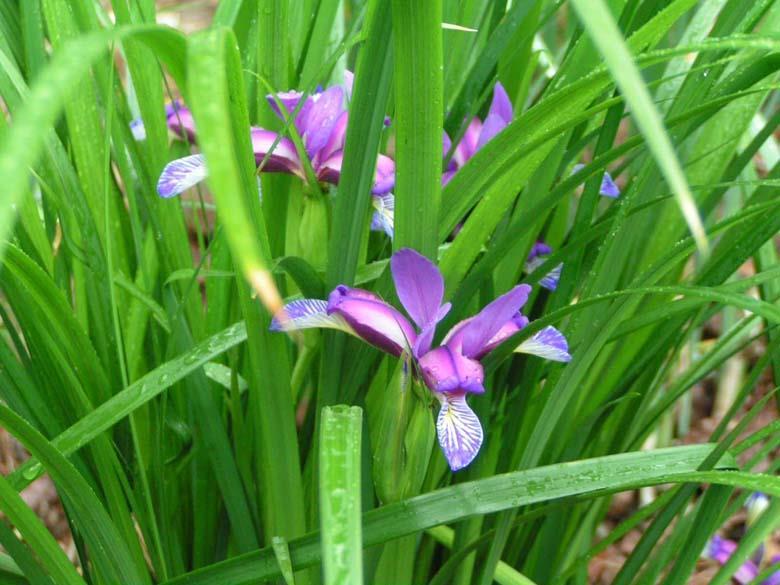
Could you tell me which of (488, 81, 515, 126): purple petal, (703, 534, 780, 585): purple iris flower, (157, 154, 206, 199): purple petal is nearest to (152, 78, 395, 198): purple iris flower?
(157, 154, 206, 199): purple petal

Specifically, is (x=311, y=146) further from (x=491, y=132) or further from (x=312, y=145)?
(x=491, y=132)

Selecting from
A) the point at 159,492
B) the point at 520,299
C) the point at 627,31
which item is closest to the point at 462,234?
the point at 520,299

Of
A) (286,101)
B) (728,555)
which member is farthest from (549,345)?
(728,555)

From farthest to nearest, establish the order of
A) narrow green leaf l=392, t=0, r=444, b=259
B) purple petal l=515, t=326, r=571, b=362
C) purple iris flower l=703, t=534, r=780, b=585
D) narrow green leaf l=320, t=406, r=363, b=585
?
1. purple iris flower l=703, t=534, r=780, b=585
2. purple petal l=515, t=326, r=571, b=362
3. narrow green leaf l=392, t=0, r=444, b=259
4. narrow green leaf l=320, t=406, r=363, b=585

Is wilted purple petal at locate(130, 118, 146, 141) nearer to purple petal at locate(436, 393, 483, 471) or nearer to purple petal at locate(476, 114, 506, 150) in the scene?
purple petal at locate(476, 114, 506, 150)

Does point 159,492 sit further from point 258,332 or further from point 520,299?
point 520,299

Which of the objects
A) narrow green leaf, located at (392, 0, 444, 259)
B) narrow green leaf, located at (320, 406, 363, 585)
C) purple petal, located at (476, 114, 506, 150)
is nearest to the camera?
narrow green leaf, located at (320, 406, 363, 585)

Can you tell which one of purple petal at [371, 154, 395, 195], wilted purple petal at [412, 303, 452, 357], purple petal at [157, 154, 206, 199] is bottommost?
wilted purple petal at [412, 303, 452, 357]

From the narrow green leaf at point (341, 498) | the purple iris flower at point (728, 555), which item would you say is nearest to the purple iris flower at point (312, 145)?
the narrow green leaf at point (341, 498)
